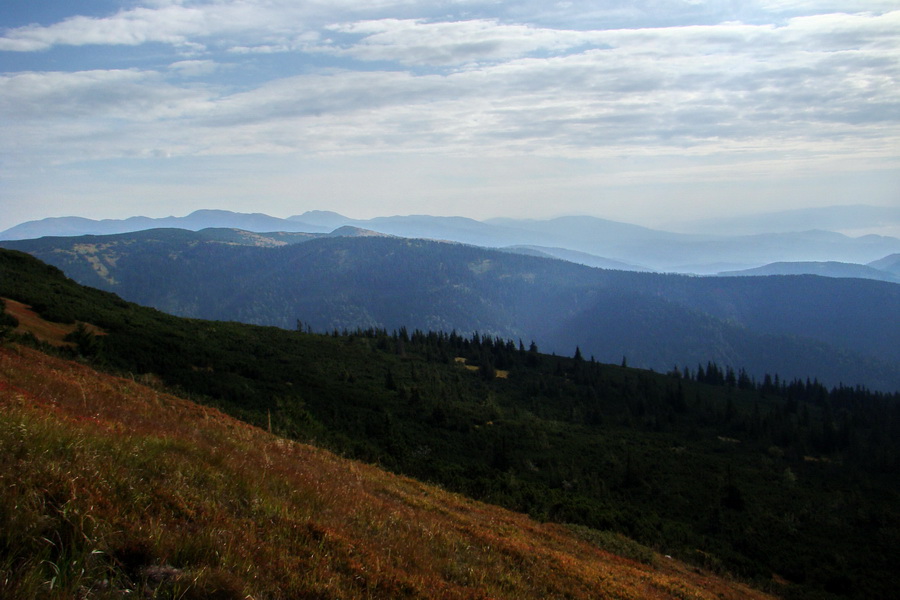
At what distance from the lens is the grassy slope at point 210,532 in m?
4.25

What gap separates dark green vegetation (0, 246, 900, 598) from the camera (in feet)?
81.9

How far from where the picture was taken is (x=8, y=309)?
30.0 m

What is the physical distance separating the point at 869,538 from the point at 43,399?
145 ft

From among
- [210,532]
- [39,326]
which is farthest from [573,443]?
[210,532]

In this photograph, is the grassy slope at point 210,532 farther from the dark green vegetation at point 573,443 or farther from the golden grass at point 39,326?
the golden grass at point 39,326

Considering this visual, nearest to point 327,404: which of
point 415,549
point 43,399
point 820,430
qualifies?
point 43,399

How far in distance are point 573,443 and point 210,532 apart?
1895 inches

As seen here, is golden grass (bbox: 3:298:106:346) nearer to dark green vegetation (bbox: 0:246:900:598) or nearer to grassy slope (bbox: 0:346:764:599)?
dark green vegetation (bbox: 0:246:900:598)

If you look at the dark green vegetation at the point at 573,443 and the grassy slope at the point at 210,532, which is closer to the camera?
the grassy slope at the point at 210,532

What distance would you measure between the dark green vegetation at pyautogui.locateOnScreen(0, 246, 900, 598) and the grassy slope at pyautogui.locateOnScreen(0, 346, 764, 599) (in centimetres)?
1220

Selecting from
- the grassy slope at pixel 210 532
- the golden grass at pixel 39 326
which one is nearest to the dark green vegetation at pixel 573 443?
the golden grass at pixel 39 326

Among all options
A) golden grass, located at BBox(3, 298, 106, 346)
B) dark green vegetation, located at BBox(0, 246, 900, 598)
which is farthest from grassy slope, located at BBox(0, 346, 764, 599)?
golden grass, located at BBox(3, 298, 106, 346)

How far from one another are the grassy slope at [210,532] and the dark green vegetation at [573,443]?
12199 mm

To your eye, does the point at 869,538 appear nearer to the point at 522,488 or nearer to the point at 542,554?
the point at 522,488
